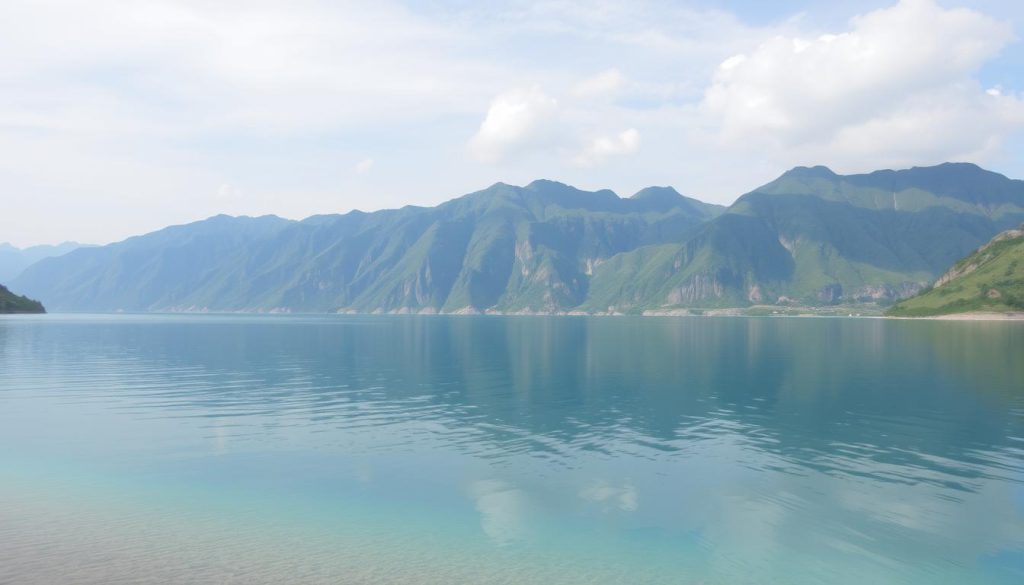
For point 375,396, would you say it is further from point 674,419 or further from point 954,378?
point 954,378

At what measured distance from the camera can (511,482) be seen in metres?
40.2

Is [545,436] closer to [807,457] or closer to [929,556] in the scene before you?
[807,457]

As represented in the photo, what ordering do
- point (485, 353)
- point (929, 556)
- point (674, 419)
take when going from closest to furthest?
point (929, 556), point (674, 419), point (485, 353)

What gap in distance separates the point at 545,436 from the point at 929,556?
2950 centimetres

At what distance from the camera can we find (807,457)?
46844 mm

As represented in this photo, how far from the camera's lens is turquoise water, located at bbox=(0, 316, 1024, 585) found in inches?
1100

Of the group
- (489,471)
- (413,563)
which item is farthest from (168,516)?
(489,471)

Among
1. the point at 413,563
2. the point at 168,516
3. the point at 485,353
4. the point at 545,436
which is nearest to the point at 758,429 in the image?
the point at 545,436

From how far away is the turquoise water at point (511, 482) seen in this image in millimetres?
27938

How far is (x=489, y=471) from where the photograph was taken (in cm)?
4278

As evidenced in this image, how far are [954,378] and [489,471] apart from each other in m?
81.5

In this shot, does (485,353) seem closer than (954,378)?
No

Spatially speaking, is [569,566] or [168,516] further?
[168,516]

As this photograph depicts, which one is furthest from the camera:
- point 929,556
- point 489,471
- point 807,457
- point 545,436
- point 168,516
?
point 545,436
